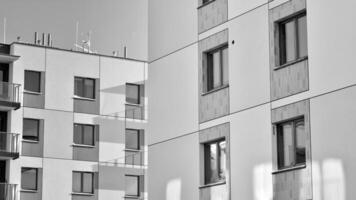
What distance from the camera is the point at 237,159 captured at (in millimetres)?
29969

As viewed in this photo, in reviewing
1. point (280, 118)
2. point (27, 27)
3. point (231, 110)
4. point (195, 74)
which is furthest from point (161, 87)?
point (27, 27)

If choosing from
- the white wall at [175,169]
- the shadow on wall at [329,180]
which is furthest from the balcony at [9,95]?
the shadow on wall at [329,180]

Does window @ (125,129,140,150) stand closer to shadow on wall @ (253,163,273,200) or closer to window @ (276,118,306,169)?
shadow on wall @ (253,163,273,200)

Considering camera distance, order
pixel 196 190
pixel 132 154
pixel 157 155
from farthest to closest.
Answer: pixel 132 154, pixel 157 155, pixel 196 190

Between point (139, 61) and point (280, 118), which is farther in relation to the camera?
point (139, 61)

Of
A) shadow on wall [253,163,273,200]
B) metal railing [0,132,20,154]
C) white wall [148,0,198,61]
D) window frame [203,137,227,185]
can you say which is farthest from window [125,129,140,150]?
shadow on wall [253,163,273,200]

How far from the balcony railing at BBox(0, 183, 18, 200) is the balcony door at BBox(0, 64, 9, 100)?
Result: 571 cm

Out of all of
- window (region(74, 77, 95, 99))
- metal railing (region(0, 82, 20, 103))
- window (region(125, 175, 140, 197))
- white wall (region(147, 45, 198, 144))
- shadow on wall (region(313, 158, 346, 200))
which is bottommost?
shadow on wall (region(313, 158, 346, 200))

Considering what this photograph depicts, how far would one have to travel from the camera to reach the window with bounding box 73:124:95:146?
5819 centimetres

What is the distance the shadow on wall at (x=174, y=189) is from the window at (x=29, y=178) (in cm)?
2463

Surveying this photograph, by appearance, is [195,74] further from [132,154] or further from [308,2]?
[132,154]

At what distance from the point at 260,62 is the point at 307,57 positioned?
2.29 metres

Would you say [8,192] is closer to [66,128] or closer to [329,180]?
[66,128]

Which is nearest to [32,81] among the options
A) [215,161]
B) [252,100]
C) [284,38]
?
[215,161]
